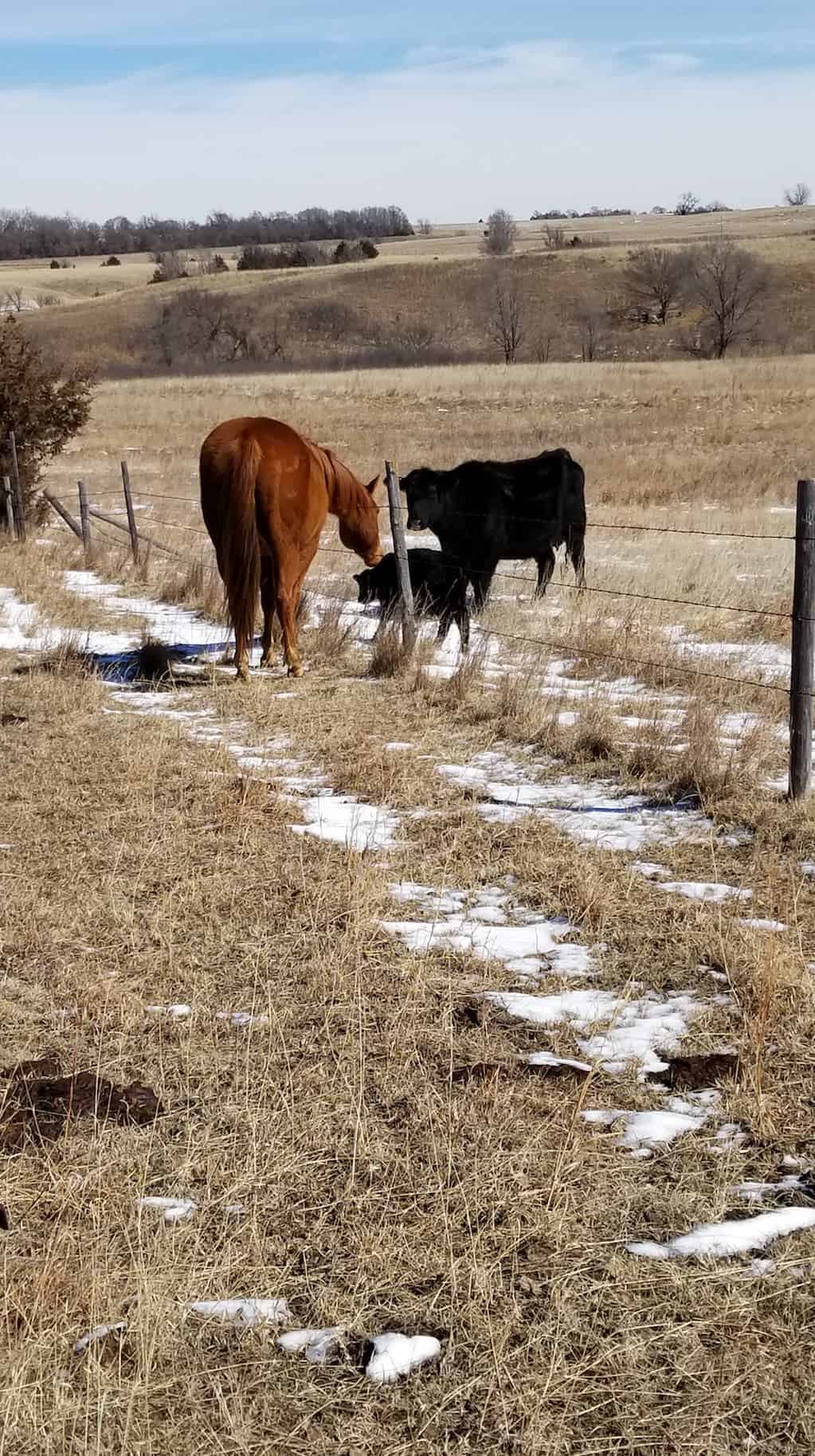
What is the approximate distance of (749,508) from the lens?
20.4 metres

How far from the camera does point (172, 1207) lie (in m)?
3.10

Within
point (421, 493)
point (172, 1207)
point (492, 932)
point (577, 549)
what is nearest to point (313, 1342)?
point (172, 1207)

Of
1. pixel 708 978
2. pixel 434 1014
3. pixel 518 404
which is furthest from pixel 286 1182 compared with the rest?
pixel 518 404

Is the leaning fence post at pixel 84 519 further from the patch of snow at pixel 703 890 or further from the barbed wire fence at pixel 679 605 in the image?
the patch of snow at pixel 703 890

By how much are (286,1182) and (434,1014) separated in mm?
1023

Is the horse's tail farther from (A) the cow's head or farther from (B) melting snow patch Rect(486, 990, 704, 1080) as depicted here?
(B) melting snow patch Rect(486, 990, 704, 1080)

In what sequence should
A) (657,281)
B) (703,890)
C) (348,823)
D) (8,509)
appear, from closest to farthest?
(703,890), (348,823), (8,509), (657,281)

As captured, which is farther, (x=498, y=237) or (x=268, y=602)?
(x=498, y=237)

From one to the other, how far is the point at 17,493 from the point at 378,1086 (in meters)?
14.8

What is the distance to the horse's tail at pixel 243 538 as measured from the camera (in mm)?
8656

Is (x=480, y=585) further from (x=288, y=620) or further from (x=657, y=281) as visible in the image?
(x=657, y=281)

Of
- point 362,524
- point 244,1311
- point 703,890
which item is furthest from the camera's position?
point 362,524

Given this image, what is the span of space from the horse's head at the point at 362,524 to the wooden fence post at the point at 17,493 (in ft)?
24.6

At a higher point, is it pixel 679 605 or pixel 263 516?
pixel 263 516
